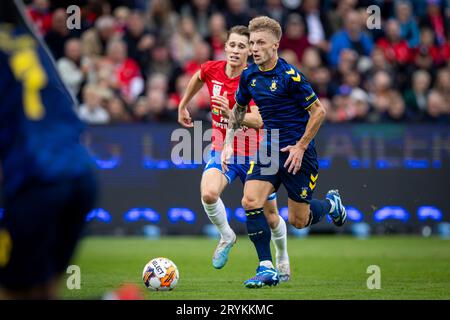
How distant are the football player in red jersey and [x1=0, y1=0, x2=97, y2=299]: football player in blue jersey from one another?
17.8ft

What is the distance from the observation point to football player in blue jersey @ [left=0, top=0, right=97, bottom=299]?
4.25m

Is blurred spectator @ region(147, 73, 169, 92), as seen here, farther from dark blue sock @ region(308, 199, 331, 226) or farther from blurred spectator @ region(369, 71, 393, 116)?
dark blue sock @ region(308, 199, 331, 226)

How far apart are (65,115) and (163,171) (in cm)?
1050

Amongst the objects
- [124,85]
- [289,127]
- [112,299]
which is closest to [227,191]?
[124,85]

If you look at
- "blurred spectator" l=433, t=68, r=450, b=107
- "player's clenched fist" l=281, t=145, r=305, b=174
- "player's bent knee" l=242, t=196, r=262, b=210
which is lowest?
"player's bent knee" l=242, t=196, r=262, b=210

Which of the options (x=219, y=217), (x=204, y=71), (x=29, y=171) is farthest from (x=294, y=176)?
(x=29, y=171)

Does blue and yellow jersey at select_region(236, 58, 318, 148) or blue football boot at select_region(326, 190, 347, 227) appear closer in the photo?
blue and yellow jersey at select_region(236, 58, 318, 148)

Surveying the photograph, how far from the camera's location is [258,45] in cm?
914

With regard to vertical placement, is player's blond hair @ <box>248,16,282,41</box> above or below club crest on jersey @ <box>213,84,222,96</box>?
above

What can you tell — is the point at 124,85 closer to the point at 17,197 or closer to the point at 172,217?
the point at 172,217

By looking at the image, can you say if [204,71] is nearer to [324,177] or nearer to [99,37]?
[324,177]

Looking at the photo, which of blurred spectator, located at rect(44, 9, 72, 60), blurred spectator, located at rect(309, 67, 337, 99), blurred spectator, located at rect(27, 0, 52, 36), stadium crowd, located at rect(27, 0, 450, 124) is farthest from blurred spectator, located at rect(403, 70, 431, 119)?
blurred spectator, located at rect(27, 0, 52, 36)

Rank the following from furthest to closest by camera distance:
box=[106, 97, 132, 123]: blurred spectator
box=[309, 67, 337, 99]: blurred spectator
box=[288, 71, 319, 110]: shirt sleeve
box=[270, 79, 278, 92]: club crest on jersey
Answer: box=[309, 67, 337, 99]: blurred spectator < box=[106, 97, 132, 123]: blurred spectator < box=[270, 79, 278, 92]: club crest on jersey < box=[288, 71, 319, 110]: shirt sleeve

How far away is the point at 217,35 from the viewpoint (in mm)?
16953
